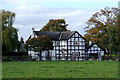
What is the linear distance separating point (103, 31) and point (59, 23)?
92.0 feet

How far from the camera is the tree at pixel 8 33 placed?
4819 centimetres

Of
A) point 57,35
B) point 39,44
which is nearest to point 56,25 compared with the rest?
point 57,35

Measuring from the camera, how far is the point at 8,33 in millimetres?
48469

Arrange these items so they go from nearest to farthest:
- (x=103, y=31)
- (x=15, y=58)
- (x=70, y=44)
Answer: (x=15, y=58) < (x=103, y=31) < (x=70, y=44)

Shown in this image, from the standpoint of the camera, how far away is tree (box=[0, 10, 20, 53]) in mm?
48188

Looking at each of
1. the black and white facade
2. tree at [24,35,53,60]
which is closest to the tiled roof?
the black and white facade

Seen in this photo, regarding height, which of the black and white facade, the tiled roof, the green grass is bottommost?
the green grass

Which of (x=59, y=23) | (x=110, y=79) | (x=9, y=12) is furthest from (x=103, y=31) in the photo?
(x=110, y=79)

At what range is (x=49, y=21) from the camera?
3324 inches

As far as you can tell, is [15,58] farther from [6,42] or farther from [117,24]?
[117,24]

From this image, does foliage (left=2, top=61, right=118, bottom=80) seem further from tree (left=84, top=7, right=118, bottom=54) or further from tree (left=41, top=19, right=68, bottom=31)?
tree (left=41, top=19, right=68, bottom=31)

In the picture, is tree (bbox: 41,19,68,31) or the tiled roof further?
tree (bbox: 41,19,68,31)

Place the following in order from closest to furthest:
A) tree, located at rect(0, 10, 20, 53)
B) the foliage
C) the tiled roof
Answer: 1. the foliage
2. tree, located at rect(0, 10, 20, 53)
3. the tiled roof

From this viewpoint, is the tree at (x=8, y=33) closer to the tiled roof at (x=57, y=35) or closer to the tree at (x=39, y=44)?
the tree at (x=39, y=44)
